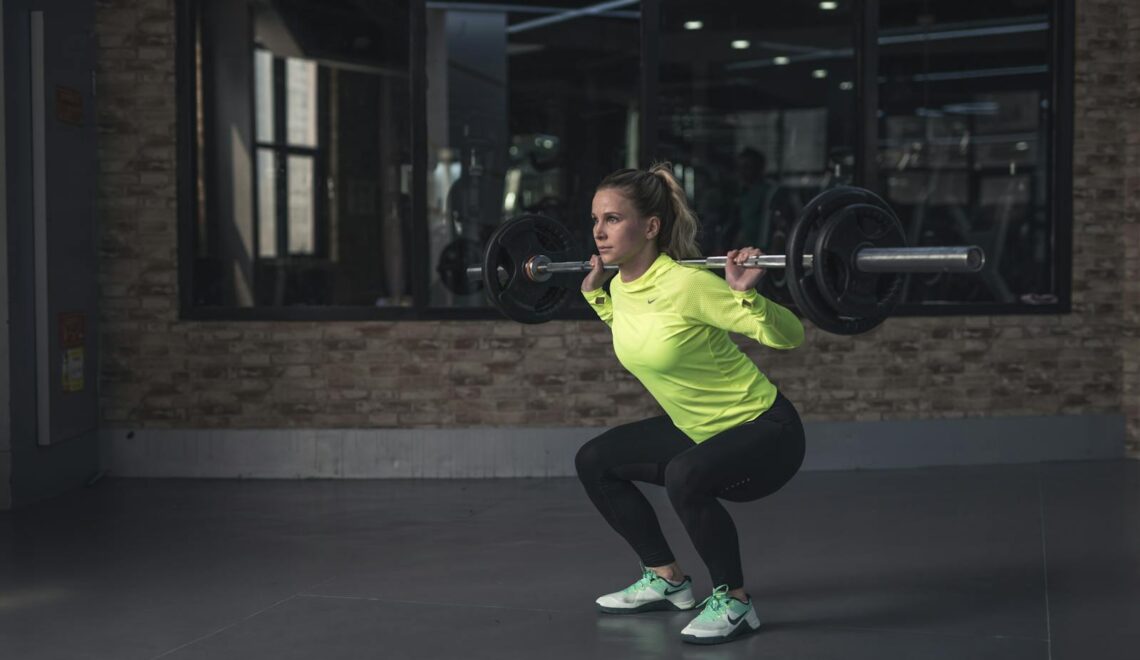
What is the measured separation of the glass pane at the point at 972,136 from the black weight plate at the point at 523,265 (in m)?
3.75

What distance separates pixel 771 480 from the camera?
450 cm

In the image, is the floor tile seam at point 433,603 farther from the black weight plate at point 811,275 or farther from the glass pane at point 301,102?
the glass pane at point 301,102

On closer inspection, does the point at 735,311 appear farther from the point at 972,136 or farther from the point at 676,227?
the point at 972,136

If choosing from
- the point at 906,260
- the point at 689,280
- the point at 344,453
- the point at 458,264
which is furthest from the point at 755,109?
the point at 906,260

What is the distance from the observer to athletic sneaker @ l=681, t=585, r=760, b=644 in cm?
444

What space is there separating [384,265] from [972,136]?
4.73 metres

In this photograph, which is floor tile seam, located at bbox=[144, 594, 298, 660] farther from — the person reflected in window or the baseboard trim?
the person reflected in window

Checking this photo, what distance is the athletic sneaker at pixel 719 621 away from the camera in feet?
14.6

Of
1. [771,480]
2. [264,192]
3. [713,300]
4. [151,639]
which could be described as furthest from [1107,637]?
[264,192]

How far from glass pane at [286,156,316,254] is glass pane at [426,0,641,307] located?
807mm

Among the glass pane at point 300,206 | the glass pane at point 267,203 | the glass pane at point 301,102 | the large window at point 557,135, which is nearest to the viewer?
the large window at point 557,135

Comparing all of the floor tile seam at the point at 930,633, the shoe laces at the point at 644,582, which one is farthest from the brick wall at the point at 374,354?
the floor tile seam at the point at 930,633

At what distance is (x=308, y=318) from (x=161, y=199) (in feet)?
3.61

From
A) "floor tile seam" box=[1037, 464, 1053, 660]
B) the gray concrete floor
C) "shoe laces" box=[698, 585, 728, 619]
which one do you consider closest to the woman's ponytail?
"shoe laces" box=[698, 585, 728, 619]
